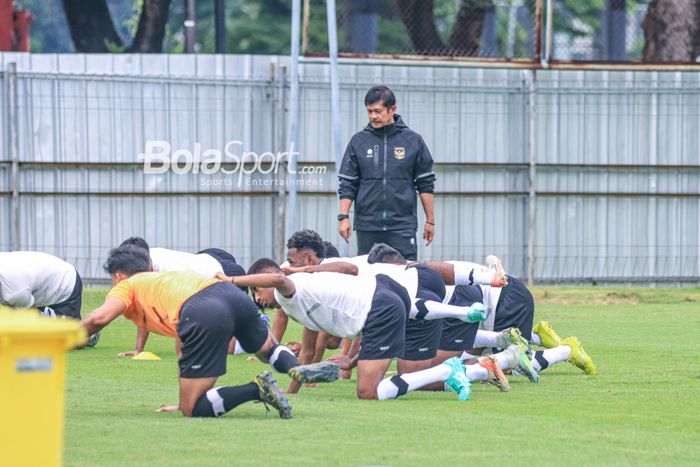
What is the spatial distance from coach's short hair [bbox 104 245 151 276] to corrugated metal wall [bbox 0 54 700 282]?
36.2ft

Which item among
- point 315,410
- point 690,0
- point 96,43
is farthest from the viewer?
point 96,43

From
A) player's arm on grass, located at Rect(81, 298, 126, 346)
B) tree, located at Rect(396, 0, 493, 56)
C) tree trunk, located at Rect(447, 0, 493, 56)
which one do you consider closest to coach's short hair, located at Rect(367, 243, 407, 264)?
player's arm on grass, located at Rect(81, 298, 126, 346)

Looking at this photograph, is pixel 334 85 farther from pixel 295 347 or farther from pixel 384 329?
pixel 384 329

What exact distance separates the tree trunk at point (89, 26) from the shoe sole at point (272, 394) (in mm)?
24154

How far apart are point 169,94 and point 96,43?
1227cm

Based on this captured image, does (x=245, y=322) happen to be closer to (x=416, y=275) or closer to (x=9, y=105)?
(x=416, y=275)

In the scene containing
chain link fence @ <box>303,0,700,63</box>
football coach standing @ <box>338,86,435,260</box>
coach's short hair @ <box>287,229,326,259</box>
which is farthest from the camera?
chain link fence @ <box>303,0,700,63</box>

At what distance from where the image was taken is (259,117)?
20953 mm

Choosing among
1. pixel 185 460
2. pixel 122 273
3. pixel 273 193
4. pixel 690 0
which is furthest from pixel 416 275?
pixel 690 0

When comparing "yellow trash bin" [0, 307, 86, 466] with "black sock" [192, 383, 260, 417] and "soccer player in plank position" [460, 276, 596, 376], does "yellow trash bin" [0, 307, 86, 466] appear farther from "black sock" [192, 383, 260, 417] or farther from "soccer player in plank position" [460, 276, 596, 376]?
"soccer player in plank position" [460, 276, 596, 376]

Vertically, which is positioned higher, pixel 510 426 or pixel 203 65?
pixel 203 65

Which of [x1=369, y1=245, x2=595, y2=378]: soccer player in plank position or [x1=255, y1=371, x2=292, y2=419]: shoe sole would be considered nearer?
[x1=255, y1=371, x2=292, y2=419]: shoe sole

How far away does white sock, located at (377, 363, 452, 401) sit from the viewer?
1025cm

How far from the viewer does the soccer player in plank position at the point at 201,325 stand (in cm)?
901
